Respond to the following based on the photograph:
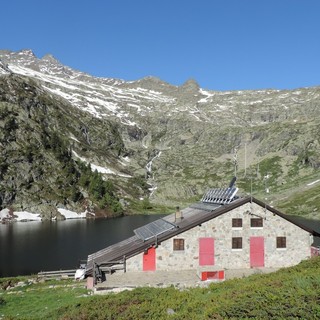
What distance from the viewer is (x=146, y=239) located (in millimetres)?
42875

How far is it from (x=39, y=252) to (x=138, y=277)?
48.3 m

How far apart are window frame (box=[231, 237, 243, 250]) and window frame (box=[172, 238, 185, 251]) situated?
237 inches

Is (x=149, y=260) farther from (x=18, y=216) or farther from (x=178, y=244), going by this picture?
(x=18, y=216)

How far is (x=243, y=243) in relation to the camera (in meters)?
44.0

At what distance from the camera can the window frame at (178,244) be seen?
4244 centimetres

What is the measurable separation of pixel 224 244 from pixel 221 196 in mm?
8175

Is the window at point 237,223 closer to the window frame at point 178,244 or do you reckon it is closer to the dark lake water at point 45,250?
the window frame at point 178,244

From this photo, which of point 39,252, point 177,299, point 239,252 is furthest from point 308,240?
point 39,252

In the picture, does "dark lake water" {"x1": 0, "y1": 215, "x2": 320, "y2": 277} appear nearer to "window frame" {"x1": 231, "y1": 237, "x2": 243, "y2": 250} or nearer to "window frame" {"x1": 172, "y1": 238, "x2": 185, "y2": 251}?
"window frame" {"x1": 172, "y1": 238, "x2": 185, "y2": 251}

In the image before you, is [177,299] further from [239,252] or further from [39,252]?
[39,252]

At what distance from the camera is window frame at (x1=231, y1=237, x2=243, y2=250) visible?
144 ft

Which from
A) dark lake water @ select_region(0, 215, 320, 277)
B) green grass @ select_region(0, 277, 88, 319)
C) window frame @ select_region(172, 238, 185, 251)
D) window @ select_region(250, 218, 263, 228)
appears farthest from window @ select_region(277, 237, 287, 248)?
dark lake water @ select_region(0, 215, 320, 277)

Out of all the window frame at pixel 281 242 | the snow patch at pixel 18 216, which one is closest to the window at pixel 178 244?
the window frame at pixel 281 242

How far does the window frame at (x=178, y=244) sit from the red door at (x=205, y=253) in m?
2.11
